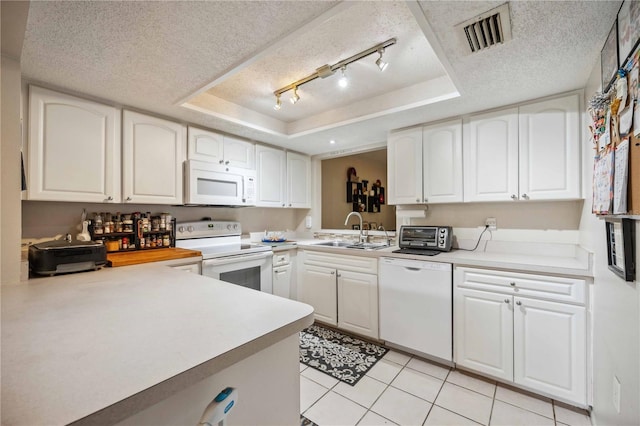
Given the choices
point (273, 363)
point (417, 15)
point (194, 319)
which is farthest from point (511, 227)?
point (194, 319)

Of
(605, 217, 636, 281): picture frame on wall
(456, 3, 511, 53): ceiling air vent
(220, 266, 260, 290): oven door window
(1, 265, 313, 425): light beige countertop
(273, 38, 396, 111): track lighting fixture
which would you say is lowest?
(220, 266, 260, 290): oven door window

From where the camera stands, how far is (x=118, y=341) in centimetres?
72

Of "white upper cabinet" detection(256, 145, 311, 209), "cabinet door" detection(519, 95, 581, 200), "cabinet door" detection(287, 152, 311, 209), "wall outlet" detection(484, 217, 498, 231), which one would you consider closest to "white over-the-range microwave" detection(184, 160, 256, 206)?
"white upper cabinet" detection(256, 145, 311, 209)

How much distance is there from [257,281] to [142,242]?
1.08 metres

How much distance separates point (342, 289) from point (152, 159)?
81.8 inches

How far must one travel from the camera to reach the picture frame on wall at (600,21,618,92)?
116 cm

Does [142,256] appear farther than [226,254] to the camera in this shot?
No

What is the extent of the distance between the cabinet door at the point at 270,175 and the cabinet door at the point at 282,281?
77 cm

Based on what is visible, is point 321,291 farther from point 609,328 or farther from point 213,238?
point 609,328

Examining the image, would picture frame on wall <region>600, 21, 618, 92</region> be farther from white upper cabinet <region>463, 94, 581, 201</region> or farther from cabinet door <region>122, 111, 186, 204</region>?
cabinet door <region>122, 111, 186, 204</region>

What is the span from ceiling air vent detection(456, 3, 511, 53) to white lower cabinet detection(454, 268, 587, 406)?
4.71ft

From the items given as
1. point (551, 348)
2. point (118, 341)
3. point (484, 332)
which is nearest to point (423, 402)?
point (484, 332)

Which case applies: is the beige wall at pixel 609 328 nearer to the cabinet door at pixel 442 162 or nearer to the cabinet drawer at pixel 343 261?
the cabinet door at pixel 442 162

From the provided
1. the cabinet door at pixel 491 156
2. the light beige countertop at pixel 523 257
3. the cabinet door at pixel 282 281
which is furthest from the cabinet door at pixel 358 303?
the cabinet door at pixel 491 156
